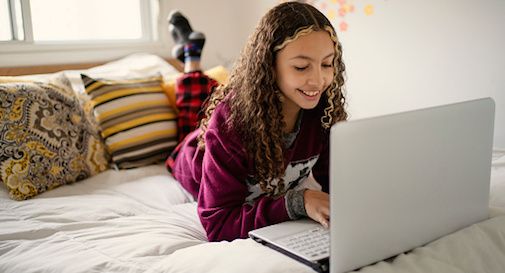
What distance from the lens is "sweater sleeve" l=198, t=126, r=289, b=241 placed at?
41.8 inches

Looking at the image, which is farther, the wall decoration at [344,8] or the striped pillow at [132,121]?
the wall decoration at [344,8]

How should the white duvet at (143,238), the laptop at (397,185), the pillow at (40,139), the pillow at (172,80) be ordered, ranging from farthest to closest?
the pillow at (172,80) < the pillow at (40,139) < the white duvet at (143,238) < the laptop at (397,185)

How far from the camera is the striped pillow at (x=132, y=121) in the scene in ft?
5.89

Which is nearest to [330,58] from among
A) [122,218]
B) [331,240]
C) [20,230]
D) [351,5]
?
[331,240]

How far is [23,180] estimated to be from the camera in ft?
4.86

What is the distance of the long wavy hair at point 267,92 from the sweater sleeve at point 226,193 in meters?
0.04

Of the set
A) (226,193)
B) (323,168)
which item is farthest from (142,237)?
(323,168)

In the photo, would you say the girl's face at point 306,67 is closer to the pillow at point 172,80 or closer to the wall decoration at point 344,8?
the pillow at point 172,80

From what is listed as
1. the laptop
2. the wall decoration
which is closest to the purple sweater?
the laptop

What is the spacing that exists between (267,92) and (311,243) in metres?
0.40

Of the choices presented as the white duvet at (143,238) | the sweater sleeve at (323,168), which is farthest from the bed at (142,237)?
the sweater sleeve at (323,168)

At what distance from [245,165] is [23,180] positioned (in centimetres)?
76

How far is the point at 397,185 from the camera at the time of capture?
0.77 m

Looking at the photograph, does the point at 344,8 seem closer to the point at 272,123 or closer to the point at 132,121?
the point at 132,121
